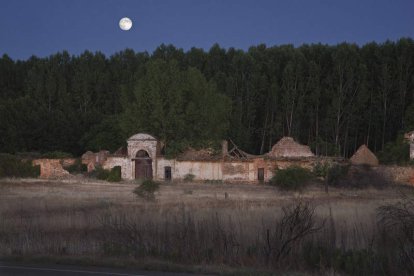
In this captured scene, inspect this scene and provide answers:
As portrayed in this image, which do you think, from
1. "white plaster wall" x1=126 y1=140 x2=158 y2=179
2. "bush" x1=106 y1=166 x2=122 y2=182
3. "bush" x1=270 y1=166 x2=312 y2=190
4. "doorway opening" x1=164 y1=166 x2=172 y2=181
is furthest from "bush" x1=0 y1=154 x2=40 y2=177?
"bush" x1=270 y1=166 x2=312 y2=190

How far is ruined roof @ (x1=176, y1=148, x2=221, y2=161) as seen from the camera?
4606 cm

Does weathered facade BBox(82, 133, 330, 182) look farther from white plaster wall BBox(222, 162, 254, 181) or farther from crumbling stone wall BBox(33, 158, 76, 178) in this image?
crumbling stone wall BBox(33, 158, 76, 178)

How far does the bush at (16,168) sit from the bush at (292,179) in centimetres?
2208

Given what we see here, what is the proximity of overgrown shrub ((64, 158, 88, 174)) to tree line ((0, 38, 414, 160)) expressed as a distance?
7.83 m

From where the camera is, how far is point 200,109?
185 ft

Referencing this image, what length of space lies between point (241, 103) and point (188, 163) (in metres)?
24.5

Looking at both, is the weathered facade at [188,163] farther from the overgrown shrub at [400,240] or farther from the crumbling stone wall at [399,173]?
the overgrown shrub at [400,240]

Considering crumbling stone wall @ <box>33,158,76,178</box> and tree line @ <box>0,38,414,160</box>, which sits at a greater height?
tree line @ <box>0,38,414,160</box>

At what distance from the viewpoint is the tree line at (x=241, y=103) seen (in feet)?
183

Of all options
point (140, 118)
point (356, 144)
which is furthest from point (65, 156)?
point (356, 144)

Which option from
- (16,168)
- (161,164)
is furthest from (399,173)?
(16,168)

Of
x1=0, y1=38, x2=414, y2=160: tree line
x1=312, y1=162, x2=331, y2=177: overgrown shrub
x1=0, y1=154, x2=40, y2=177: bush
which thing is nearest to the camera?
x1=312, y1=162, x2=331, y2=177: overgrown shrub

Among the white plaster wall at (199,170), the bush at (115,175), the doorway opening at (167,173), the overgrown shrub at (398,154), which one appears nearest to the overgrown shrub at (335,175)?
the overgrown shrub at (398,154)

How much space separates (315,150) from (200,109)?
50.1 feet
